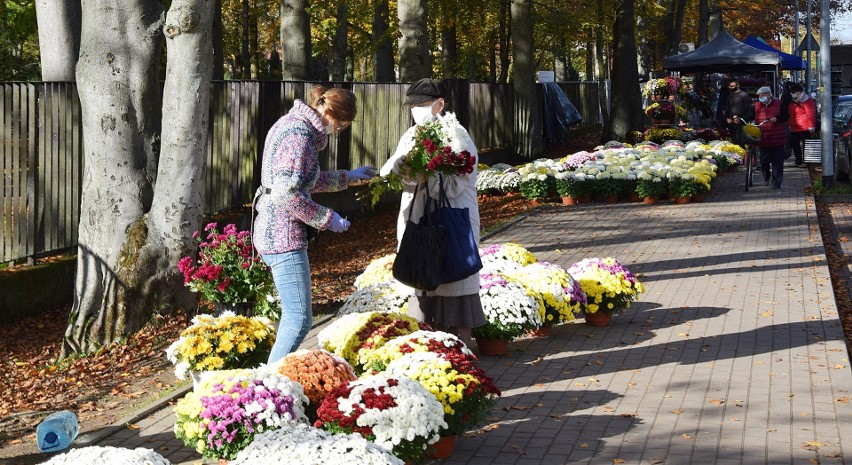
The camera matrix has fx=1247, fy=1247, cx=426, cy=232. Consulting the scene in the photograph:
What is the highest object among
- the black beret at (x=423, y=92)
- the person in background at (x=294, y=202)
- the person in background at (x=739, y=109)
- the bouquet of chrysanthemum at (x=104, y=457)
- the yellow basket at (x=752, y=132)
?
the person in background at (x=739, y=109)

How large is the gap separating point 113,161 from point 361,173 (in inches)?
170

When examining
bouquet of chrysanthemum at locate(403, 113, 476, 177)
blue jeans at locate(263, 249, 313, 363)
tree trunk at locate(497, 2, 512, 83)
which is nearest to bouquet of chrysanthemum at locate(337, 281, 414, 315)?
bouquet of chrysanthemum at locate(403, 113, 476, 177)

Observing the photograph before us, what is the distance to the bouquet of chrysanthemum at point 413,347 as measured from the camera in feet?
23.4

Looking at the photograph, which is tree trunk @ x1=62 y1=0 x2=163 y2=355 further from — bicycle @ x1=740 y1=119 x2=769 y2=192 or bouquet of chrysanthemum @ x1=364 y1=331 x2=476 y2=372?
bicycle @ x1=740 y1=119 x2=769 y2=192

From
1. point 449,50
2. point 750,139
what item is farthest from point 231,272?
point 449,50

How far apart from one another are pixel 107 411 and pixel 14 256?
170 inches

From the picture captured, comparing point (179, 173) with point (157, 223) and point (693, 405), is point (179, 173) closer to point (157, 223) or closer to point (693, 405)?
point (157, 223)

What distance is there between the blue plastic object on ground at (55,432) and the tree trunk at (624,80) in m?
26.9

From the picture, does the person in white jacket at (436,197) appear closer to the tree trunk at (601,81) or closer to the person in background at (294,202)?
the person in background at (294,202)

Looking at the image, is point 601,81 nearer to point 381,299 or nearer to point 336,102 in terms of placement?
point 381,299

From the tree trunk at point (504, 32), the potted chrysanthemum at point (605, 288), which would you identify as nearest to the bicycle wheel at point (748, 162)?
the potted chrysanthemum at point (605, 288)

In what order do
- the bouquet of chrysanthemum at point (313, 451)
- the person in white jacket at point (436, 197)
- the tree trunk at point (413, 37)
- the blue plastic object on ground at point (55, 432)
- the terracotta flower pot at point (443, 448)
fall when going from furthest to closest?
the tree trunk at point (413, 37) → the person in white jacket at point (436, 197) → the terracotta flower pot at point (443, 448) → the blue plastic object on ground at point (55, 432) → the bouquet of chrysanthemum at point (313, 451)

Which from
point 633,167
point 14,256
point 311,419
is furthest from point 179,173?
point 633,167

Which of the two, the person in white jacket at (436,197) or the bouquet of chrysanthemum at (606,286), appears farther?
the bouquet of chrysanthemum at (606,286)
